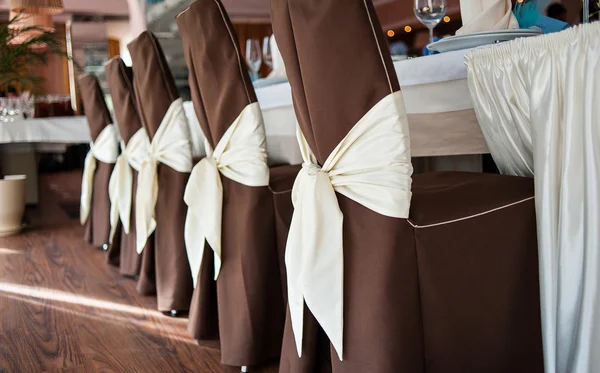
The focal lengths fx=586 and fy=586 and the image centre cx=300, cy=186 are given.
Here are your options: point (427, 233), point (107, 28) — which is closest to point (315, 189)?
point (427, 233)

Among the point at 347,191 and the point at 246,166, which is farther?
the point at 246,166

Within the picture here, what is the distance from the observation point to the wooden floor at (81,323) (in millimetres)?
1646

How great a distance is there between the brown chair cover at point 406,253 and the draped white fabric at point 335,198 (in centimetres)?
2

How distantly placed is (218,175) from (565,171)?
3.05 feet

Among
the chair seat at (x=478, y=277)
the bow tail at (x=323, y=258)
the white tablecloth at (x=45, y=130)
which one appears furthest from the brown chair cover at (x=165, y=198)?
the white tablecloth at (x=45, y=130)

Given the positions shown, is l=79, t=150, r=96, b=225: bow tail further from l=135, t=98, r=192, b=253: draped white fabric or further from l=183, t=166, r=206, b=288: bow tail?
l=183, t=166, r=206, b=288: bow tail

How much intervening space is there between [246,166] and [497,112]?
2.13ft

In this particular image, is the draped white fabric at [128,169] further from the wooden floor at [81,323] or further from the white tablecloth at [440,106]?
the white tablecloth at [440,106]

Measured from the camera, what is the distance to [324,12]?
100 centimetres

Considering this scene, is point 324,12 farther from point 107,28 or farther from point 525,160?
point 107,28

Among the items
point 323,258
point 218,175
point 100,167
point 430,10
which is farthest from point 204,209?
point 100,167

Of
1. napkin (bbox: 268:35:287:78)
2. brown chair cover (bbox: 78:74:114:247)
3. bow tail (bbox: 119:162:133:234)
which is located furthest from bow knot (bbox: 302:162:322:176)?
brown chair cover (bbox: 78:74:114:247)

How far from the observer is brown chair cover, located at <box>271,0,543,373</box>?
1.00 meters

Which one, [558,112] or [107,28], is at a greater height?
[107,28]
